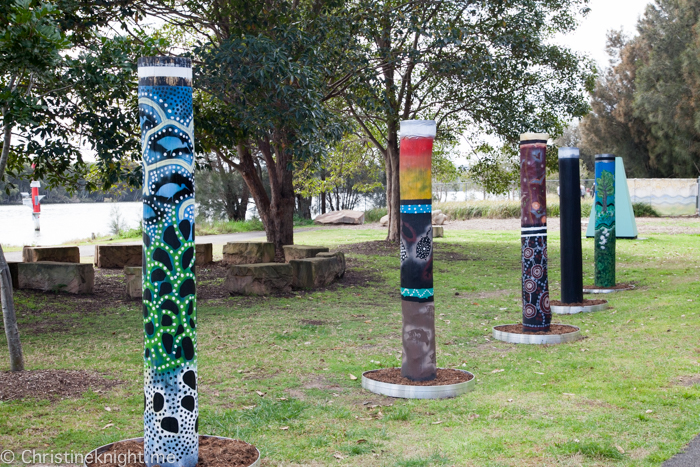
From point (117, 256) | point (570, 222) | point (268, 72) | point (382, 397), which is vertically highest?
point (268, 72)

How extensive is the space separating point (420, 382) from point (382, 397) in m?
0.36

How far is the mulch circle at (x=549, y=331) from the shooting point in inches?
282

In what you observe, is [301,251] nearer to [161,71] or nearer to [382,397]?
[382,397]

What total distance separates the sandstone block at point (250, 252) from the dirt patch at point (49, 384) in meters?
8.05

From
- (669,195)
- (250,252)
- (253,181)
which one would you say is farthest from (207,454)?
(669,195)

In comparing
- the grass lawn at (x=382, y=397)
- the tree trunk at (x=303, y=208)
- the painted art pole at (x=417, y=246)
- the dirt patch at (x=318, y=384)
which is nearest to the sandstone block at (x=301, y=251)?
the grass lawn at (x=382, y=397)

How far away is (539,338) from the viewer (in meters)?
7.00

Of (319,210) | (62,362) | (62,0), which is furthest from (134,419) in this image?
(319,210)

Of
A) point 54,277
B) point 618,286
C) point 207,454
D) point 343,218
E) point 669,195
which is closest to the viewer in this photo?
point 207,454

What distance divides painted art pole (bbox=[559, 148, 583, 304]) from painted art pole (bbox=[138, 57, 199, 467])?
6.13m

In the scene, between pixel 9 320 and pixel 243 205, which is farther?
pixel 243 205

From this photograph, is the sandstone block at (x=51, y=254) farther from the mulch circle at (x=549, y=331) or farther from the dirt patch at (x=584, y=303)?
the dirt patch at (x=584, y=303)

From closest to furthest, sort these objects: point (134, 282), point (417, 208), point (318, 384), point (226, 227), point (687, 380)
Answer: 1. point (687, 380)
2. point (417, 208)
3. point (318, 384)
4. point (134, 282)
5. point (226, 227)

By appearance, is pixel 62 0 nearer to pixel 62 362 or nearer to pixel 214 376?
pixel 62 362
